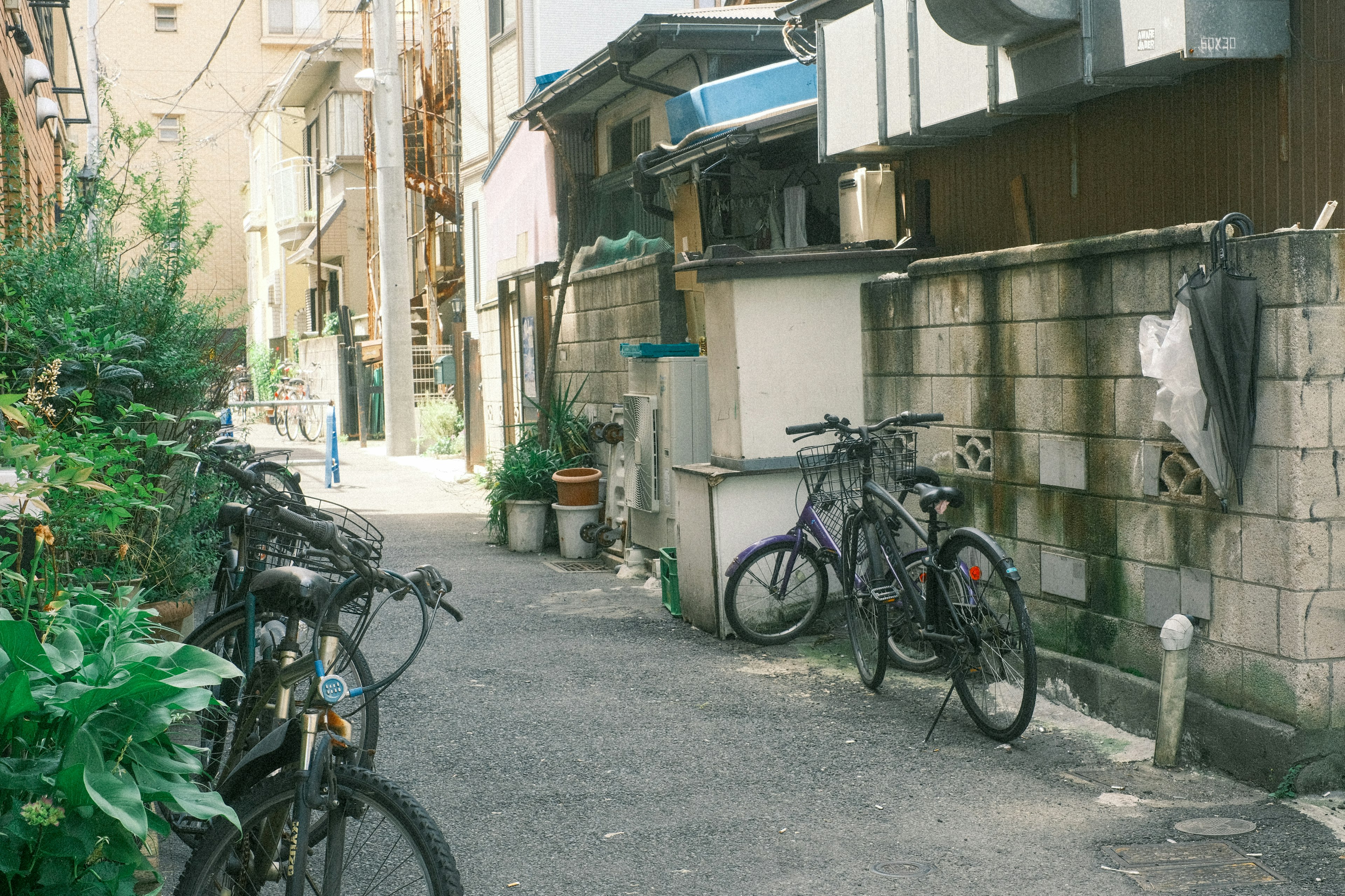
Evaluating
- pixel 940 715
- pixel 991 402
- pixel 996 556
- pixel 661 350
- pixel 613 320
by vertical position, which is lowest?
pixel 940 715

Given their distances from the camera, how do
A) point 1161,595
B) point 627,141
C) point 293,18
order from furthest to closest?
point 293,18 → point 627,141 → point 1161,595

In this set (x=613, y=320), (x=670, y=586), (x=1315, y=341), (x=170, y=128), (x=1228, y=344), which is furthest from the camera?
(x=170, y=128)

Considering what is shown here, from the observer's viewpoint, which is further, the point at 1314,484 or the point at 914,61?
the point at 914,61

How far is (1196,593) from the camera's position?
5422mm

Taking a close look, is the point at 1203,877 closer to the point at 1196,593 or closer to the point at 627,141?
the point at 1196,593

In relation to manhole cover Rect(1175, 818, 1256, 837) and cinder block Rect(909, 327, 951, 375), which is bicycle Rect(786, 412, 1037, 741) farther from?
manhole cover Rect(1175, 818, 1256, 837)

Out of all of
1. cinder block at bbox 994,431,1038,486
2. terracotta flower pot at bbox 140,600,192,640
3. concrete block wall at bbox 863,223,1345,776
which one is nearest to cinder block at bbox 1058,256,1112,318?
concrete block wall at bbox 863,223,1345,776

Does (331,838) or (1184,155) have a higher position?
(1184,155)

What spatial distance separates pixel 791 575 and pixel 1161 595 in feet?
8.73

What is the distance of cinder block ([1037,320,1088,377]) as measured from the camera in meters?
6.10

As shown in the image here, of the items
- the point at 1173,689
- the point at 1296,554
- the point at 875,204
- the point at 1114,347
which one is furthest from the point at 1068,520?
the point at 875,204

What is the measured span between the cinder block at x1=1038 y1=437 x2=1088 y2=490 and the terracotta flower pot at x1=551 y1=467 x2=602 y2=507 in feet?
18.3

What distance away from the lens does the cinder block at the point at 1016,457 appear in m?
6.55

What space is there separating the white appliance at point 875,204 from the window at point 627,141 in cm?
518
